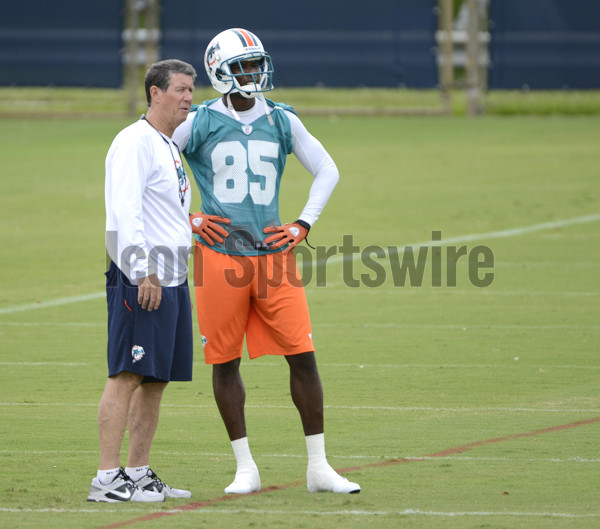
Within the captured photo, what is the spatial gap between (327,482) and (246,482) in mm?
397

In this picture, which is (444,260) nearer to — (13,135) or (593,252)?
(593,252)

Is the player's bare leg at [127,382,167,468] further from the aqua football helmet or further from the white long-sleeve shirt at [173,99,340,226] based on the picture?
the aqua football helmet

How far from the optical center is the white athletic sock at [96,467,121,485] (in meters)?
5.76

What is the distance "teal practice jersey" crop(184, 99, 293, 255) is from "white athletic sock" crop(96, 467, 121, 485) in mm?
1238

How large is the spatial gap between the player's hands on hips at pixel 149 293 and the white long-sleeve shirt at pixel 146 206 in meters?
0.03

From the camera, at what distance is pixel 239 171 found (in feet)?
20.5

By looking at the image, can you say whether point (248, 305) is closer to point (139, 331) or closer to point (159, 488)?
point (139, 331)

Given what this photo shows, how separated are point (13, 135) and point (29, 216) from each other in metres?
9.56

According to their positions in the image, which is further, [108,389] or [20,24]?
[20,24]

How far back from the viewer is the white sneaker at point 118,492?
227 inches

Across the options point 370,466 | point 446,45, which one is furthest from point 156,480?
point 446,45

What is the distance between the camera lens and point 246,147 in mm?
6250

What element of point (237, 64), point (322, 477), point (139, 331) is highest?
point (237, 64)

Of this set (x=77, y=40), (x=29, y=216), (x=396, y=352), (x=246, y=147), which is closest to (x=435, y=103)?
(x=77, y=40)
